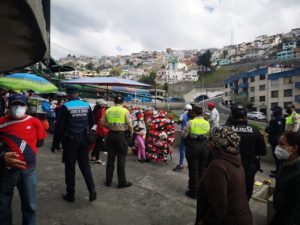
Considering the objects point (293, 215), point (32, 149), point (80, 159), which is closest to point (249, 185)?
point (293, 215)

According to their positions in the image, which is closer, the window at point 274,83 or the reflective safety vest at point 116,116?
the reflective safety vest at point 116,116

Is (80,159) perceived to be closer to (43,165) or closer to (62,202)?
(62,202)

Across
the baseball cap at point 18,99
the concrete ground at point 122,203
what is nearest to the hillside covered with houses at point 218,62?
the concrete ground at point 122,203

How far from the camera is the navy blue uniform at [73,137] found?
14.7 ft

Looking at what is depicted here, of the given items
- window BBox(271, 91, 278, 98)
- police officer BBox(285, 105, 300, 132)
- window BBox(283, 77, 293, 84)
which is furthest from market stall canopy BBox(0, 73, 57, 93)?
window BBox(271, 91, 278, 98)

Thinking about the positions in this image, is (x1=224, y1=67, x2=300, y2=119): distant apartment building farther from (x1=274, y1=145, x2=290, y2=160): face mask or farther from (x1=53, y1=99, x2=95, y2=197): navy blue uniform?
(x1=274, y1=145, x2=290, y2=160): face mask

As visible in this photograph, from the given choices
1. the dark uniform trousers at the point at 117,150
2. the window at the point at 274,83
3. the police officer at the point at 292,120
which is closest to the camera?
the dark uniform trousers at the point at 117,150

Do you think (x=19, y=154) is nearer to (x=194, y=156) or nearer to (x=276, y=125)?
(x=194, y=156)

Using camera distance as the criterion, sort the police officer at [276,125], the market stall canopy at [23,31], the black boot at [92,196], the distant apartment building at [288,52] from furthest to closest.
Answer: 1. the distant apartment building at [288,52]
2. the police officer at [276,125]
3. the black boot at [92,196]
4. the market stall canopy at [23,31]

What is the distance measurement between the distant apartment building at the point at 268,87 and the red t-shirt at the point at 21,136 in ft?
158

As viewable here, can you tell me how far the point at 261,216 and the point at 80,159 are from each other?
3190 millimetres

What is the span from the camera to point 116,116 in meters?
5.33

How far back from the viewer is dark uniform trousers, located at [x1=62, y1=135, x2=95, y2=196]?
4461 millimetres

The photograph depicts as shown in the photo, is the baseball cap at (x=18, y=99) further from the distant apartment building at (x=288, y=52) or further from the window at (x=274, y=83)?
the distant apartment building at (x=288, y=52)
